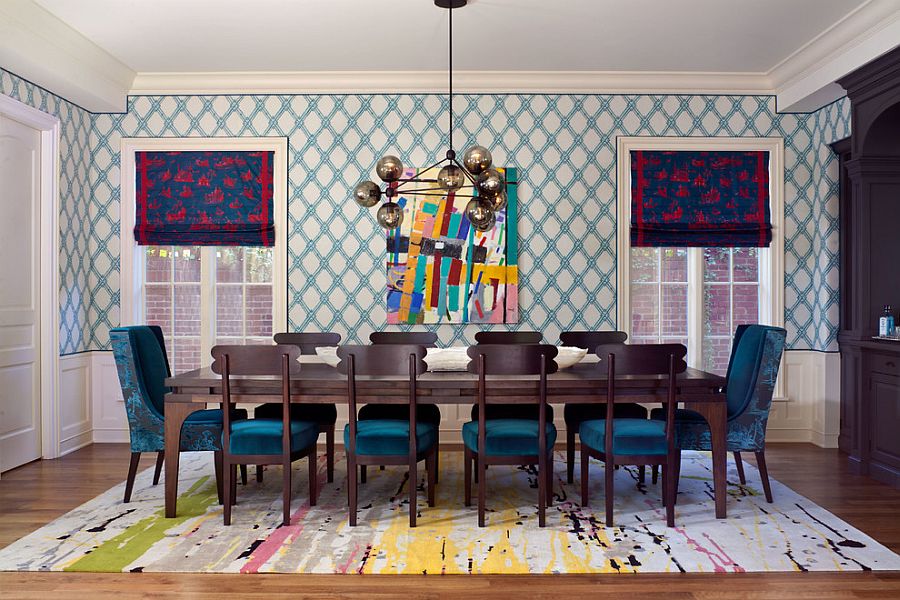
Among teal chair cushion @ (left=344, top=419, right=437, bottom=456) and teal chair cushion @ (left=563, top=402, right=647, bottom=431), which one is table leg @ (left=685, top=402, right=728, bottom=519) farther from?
teal chair cushion @ (left=344, top=419, right=437, bottom=456)

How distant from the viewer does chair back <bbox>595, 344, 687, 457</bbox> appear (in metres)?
3.52

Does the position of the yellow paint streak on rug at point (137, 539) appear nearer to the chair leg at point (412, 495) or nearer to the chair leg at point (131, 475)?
the chair leg at point (131, 475)

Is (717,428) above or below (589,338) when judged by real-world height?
below

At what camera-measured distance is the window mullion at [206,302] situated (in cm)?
586

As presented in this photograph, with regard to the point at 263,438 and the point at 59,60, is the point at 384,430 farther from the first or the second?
the point at 59,60

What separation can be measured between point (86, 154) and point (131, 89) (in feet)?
2.13

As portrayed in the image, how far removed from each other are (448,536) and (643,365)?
129 centimetres

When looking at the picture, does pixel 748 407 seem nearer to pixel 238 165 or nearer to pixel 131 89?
pixel 238 165

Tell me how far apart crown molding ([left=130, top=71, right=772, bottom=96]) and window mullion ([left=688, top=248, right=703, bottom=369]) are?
139cm

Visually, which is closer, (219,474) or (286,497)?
(286,497)

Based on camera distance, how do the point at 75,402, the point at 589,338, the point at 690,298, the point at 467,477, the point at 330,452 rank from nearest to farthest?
the point at 467,477, the point at 330,452, the point at 589,338, the point at 75,402, the point at 690,298

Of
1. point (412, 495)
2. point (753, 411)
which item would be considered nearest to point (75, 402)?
point (412, 495)

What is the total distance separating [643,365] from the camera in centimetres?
355

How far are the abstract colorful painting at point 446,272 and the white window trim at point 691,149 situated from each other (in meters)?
0.89
